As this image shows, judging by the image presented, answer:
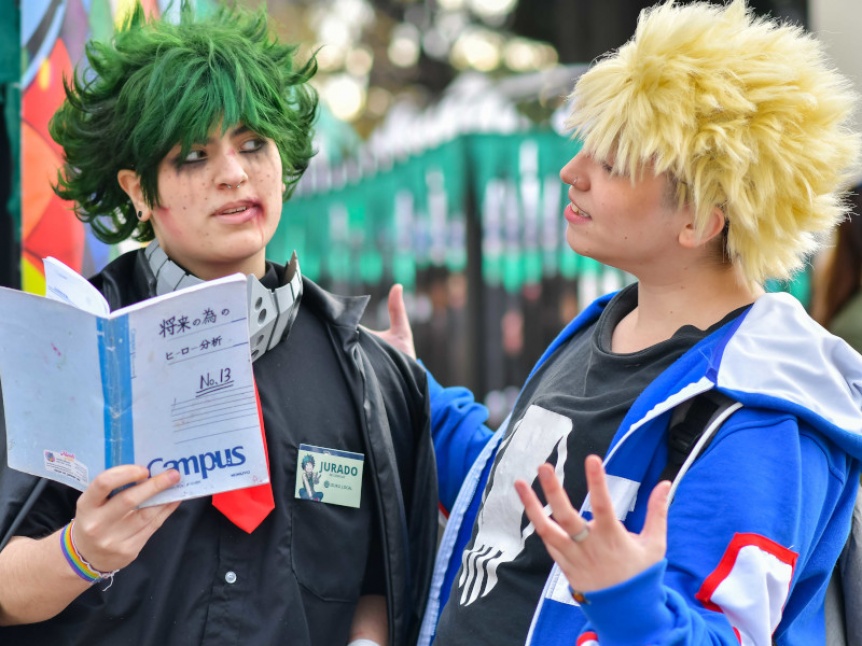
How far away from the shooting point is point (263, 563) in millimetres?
2287

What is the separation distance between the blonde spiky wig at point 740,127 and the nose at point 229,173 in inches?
27.6

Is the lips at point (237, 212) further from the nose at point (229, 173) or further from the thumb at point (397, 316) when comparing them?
the thumb at point (397, 316)

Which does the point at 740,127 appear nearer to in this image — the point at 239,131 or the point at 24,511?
the point at 239,131

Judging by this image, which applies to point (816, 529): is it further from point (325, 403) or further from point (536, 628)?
point (325, 403)

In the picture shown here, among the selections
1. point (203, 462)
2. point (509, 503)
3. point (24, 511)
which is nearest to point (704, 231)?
point (509, 503)

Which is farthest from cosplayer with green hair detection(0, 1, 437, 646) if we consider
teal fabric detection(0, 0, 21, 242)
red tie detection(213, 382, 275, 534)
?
teal fabric detection(0, 0, 21, 242)

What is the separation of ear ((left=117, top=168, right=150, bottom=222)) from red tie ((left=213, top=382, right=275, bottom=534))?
465 mm

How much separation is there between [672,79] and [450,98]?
4808mm

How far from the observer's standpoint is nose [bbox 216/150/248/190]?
229cm

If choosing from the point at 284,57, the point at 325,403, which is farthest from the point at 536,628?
the point at 284,57

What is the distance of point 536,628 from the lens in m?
2.02

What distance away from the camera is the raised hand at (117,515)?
1.89m

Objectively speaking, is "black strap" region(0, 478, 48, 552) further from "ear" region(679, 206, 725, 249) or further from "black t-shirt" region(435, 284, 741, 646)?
"ear" region(679, 206, 725, 249)

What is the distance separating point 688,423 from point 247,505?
2.84ft
